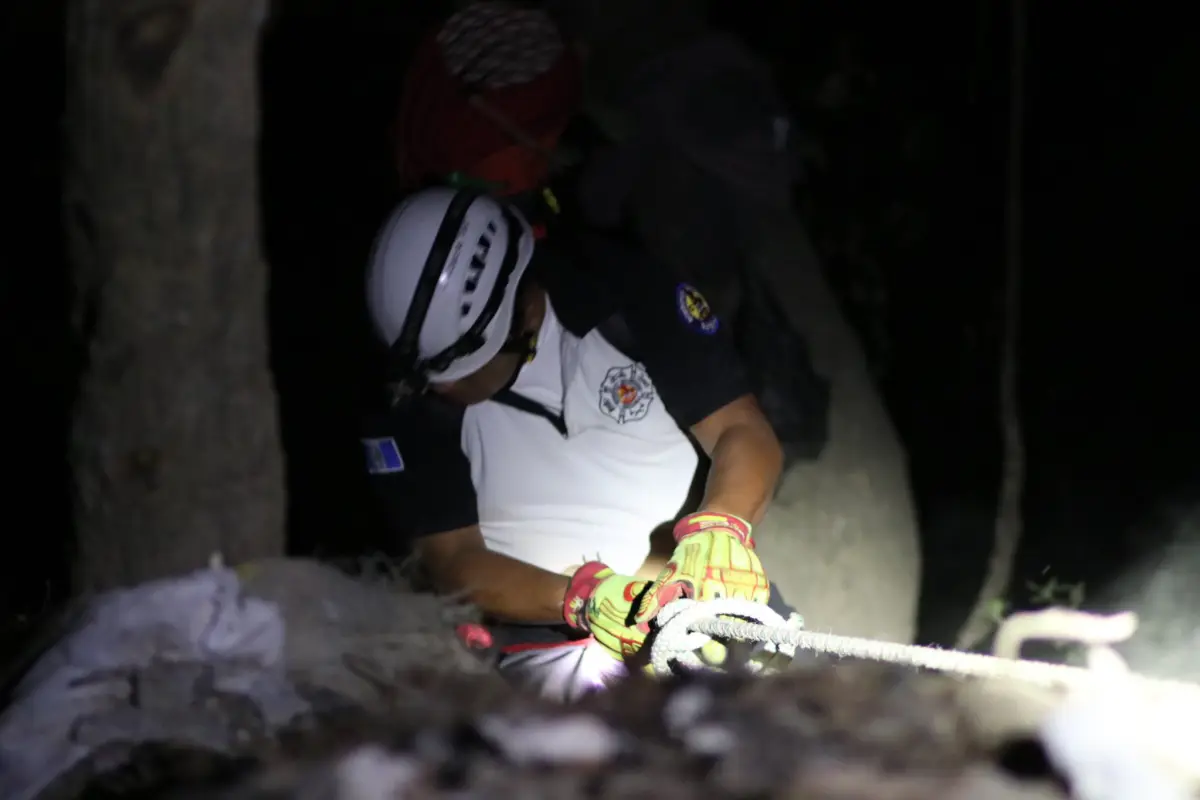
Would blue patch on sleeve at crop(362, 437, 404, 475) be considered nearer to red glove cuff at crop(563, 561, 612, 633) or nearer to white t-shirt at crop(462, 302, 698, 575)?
white t-shirt at crop(462, 302, 698, 575)

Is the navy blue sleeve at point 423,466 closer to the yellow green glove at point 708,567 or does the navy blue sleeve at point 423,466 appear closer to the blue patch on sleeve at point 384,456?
the blue patch on sleeve at point 384,456

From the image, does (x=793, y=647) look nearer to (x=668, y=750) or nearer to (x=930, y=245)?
(x=668, y=750)

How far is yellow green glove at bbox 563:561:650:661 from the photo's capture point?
4.69 feet

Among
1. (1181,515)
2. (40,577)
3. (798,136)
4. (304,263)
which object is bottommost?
(40,577)

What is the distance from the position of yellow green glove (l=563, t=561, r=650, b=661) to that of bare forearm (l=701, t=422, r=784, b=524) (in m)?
0.18

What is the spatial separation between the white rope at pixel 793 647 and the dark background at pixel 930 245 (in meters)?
0.82

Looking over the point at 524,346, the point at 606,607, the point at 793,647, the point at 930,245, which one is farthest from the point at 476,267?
the point at 930,245

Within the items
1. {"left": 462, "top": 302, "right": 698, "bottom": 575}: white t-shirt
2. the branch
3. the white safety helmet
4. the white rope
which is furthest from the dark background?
the white rope

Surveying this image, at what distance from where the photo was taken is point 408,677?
782 millimetres

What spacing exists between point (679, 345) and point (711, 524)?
0.30m

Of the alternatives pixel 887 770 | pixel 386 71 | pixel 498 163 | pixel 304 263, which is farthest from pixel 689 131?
pixel 887 770

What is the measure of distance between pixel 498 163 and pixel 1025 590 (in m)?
1.46

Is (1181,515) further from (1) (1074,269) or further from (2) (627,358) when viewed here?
(2) (627,358)

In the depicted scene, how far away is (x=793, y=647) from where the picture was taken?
3.37ft
